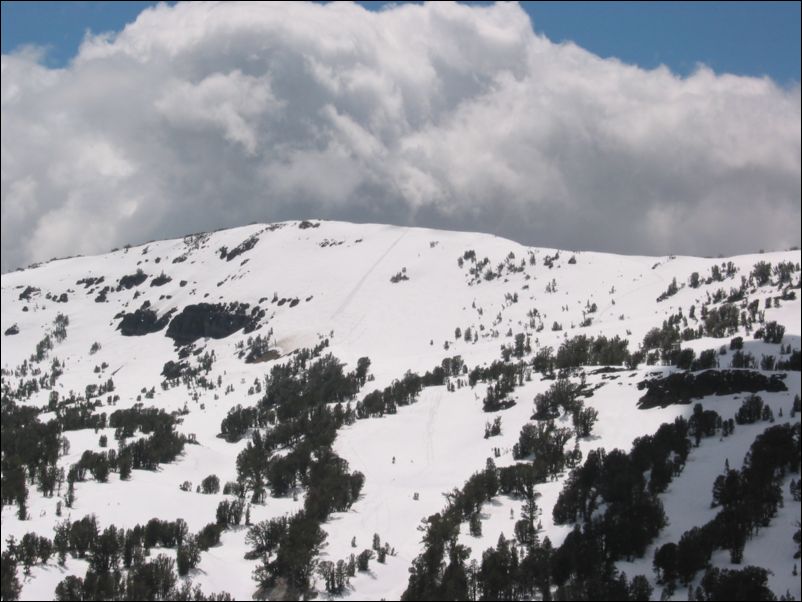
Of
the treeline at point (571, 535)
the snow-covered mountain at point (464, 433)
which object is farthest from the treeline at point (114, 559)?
the treeline at point (571, 535)

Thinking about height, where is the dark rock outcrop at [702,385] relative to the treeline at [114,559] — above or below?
above

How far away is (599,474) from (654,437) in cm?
869

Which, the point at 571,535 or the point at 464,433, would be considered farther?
the point at 464,433

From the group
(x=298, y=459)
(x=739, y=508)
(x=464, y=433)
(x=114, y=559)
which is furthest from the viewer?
(x=464, y=433)

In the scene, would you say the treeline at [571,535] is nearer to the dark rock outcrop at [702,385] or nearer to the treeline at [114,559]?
the dark rock outcrop at [702,385]

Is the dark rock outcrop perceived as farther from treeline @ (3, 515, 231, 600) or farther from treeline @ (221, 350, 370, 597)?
treeline @ (3, 515, 231, 600)

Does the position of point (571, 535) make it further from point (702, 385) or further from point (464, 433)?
point (464, 433)

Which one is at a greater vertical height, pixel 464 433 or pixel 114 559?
pixel 464 433

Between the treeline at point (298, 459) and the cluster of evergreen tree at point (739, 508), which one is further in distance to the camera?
the treeline at point (298, 459)

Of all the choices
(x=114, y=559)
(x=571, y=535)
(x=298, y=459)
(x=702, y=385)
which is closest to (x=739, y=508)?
(x=571, y=535)

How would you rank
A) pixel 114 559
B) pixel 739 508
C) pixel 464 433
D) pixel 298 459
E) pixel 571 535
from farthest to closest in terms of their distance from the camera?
pixel 464 433 < pixel 298 459 < pixel 571 535 < pixel 739 508 < pixel 114 559

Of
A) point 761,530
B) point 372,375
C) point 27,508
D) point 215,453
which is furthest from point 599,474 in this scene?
point 372,375

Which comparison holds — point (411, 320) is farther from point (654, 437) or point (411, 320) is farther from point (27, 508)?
point (27, 508)

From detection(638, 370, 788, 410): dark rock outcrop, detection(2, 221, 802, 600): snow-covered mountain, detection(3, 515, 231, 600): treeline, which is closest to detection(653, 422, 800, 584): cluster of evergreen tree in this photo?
detection(2, 221, 802, 600): snow-covered mountain
